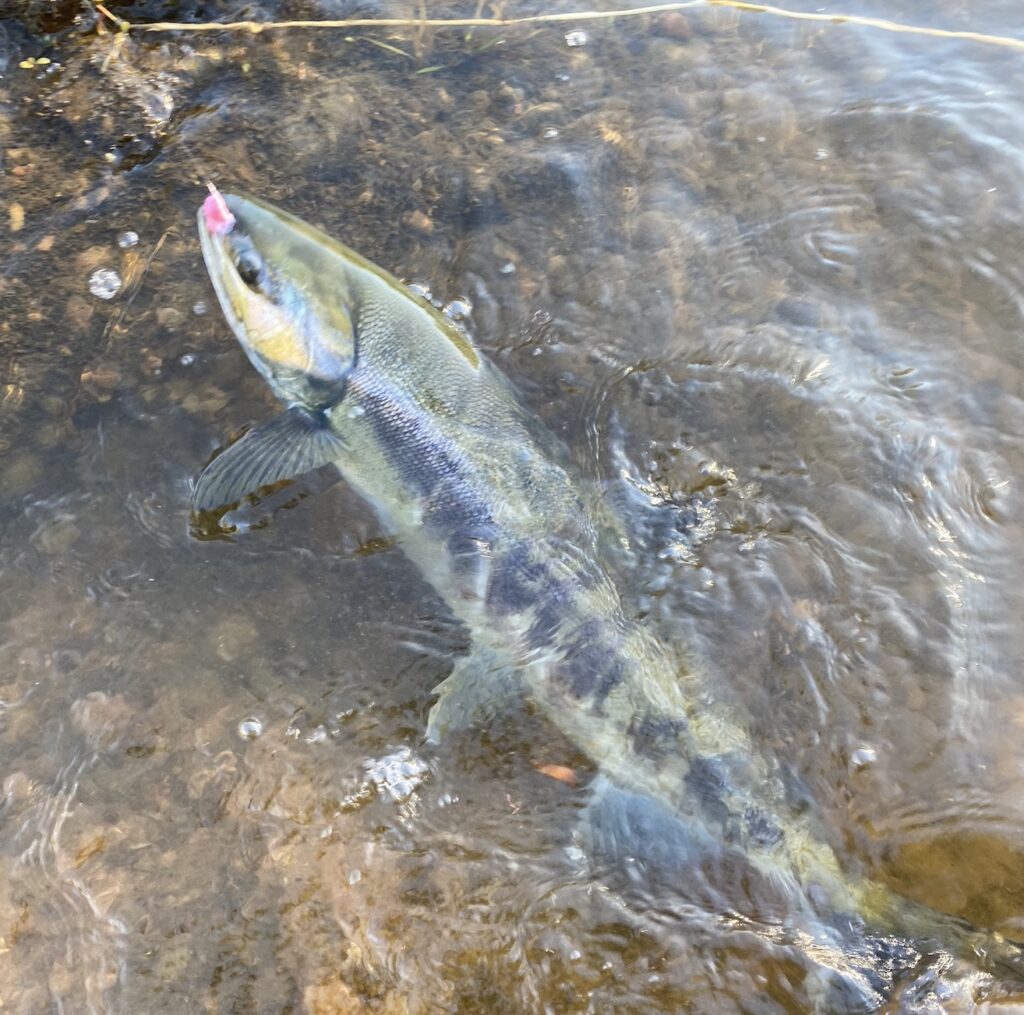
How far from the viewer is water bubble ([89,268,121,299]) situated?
3.86 meters

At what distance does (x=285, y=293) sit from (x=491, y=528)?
1.20 m

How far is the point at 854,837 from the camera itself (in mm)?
3061

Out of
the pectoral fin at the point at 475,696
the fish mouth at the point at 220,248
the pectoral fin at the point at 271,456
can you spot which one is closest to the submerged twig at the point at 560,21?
the fish mouth at the point at 220,248

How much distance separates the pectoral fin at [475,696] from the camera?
320 cm

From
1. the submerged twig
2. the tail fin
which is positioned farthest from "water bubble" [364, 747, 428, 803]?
the submerged twig

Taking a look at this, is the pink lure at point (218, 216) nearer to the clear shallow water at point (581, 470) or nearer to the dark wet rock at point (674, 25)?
the clear shallow water at point (581, 470)

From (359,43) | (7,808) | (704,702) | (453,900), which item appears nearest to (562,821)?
(453,900)

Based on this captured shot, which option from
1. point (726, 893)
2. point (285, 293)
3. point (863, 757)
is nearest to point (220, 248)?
point (285, 293)

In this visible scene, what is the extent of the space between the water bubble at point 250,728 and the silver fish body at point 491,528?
64 cm

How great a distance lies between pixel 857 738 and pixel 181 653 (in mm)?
2546

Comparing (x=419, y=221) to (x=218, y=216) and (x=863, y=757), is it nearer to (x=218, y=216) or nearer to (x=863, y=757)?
(x=218, y=216)

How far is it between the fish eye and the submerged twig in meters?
2.14

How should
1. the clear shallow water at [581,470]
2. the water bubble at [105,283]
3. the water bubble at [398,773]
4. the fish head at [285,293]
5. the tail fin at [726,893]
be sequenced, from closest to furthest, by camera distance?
1. the tail fin at [726,893]
2. the clear shallow water at [581,470]
3. the water bubble at [398,773]
4. the fish head at [285,293]
5. the water bubble at [105,283]

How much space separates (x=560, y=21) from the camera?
4934 millimetres
